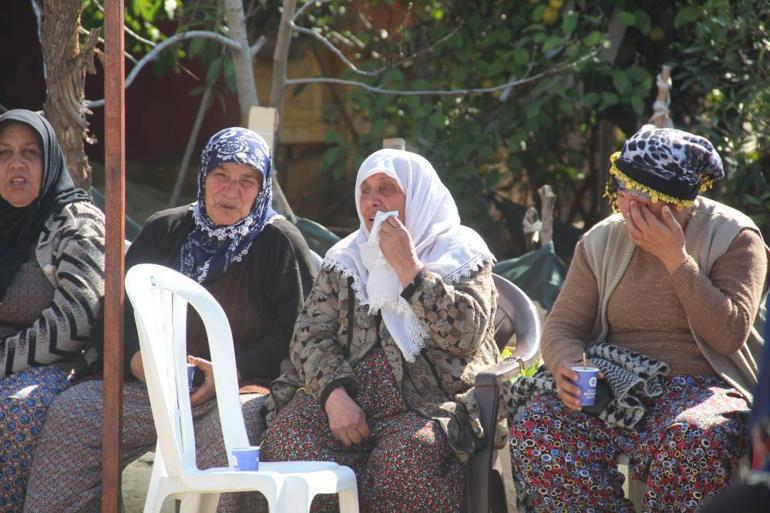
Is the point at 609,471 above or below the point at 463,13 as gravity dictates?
below

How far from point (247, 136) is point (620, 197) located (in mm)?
1312

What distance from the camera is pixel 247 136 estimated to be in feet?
12.7

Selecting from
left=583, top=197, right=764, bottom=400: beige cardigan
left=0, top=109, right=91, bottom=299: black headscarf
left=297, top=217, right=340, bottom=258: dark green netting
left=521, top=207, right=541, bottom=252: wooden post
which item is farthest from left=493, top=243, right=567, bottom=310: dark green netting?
left=0, top=109, right=91, bottom=299: black headscarf

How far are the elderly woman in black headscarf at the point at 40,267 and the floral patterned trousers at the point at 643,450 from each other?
1.52 m

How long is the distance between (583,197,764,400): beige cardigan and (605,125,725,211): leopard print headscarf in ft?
0.32

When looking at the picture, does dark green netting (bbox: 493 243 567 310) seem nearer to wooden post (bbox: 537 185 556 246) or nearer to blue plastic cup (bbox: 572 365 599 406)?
wooden post (bbox: 537 185 556 246)

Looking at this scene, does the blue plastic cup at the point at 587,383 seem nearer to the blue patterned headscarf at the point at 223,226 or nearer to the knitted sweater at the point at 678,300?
the knitted sweater at the point at 678,300

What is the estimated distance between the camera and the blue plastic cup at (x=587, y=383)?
3076 mm

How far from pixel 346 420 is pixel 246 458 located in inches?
18.0

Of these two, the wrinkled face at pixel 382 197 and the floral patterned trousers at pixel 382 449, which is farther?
the wrinkled face at pixel 382 197

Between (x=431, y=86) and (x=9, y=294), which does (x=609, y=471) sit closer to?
(x=9, y=294)

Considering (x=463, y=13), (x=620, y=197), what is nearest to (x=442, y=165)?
(x=463, y=13)

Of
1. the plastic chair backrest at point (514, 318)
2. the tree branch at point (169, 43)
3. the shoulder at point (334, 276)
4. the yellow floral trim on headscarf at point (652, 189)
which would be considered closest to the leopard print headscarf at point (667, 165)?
the yellow floral trim on headscarf at point (652, 189)

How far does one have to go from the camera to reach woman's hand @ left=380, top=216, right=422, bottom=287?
335 centimetres
